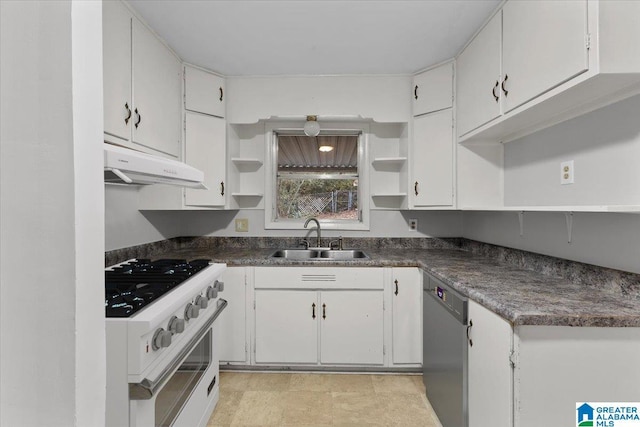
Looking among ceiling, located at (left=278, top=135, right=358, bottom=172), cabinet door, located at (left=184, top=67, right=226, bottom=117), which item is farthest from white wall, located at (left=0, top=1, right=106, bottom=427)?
ceiling, located at (left=278, top=135, right=358, bottom=172)

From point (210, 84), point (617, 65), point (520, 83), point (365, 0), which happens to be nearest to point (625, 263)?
point (617, 65)

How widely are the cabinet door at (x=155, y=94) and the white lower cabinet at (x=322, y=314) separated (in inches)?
43.4

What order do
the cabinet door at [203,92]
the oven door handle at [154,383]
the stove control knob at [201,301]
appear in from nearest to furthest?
the oven door handle at [154,383] < the stove control knob at [201,301] < the cabinet door at [203,92]

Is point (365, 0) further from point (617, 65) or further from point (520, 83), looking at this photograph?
point (617, 65)

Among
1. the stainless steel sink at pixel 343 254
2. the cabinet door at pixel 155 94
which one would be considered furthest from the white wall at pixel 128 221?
the stainless steel sink at pixel 343 254

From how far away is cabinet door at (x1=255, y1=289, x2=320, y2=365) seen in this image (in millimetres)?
2277

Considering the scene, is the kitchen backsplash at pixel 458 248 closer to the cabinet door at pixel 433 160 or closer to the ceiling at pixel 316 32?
the cabinet door at pixel 433 160

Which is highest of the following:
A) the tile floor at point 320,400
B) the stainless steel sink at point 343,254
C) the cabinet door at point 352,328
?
the stainless steel sink at point 343,254

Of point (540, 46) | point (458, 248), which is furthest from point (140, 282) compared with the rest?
point (458, 248)

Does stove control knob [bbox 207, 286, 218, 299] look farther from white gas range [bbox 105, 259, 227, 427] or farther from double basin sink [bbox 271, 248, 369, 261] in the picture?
double basin sink [bbox 271, 248, 369, 261]

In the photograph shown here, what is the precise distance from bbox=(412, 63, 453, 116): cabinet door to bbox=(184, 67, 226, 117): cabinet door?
1.54 m

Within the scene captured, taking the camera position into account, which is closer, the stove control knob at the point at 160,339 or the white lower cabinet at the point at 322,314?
the stove control knob at the point at 160,339

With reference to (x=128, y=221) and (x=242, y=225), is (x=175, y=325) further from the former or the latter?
(x=242, y=225)

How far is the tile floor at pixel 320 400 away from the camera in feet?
5.98
